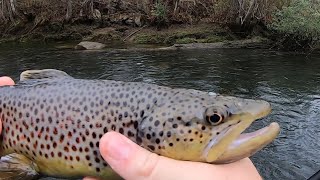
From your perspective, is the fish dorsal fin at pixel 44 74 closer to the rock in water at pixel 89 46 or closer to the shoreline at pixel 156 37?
the shoreline at pixel 156 37

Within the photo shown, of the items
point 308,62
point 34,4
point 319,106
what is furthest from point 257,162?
point 34,4

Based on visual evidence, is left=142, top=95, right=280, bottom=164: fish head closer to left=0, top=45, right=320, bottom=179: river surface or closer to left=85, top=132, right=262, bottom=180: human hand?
left=85, top=132, right=262, bottom=180: human hand

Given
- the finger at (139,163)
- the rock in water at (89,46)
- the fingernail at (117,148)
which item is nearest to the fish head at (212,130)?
the finger at (139,163)

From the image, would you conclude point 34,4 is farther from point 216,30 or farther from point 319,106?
point 319,106

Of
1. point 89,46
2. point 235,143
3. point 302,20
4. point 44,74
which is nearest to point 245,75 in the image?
point 302,20

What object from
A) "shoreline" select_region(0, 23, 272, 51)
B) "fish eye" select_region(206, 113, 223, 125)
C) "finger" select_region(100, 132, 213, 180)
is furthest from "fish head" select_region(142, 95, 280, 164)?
"shoreline" select_region(0, 23, 272, 51)

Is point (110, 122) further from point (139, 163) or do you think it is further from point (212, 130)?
point (212, 130)
